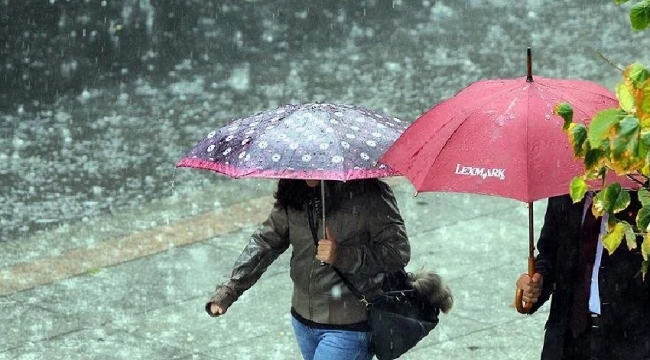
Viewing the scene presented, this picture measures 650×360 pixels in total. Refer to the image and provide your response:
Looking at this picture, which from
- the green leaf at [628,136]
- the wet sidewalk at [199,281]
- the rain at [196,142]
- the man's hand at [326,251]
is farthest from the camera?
the rain at [196,142]

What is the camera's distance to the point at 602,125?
3.07 metres

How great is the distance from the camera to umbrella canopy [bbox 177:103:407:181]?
5.34m

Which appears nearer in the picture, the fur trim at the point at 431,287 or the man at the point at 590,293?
the man at the point at 590,293

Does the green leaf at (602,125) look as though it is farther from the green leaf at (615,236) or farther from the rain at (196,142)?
the rain at (196,142)

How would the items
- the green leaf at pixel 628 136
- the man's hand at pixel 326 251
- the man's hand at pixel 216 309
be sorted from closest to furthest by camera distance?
1. the green leaf at pixel 628 136
2. the man's hand at pixel 326 251
3. the man's hand at pixel 216 309

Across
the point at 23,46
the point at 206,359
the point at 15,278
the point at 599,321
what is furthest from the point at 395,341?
the point at 23,46

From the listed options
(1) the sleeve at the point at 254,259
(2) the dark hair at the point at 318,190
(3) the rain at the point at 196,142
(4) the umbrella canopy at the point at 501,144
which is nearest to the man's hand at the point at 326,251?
(2) the dark hair at the point at 318,190

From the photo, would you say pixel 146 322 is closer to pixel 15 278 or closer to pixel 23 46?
pixel 15 278

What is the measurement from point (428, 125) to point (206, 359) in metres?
2.94

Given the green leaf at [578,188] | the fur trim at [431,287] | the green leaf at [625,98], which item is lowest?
the fur trim at [431,287]

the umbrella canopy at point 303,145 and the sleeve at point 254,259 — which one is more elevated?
the umbrella canopy at point 303,145

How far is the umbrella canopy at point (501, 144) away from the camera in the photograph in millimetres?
4758

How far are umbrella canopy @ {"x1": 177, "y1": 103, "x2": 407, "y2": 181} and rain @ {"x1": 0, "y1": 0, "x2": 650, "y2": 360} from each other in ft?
2.27

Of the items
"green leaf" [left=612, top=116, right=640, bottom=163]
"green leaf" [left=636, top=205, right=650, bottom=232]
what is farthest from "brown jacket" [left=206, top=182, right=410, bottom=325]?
"green leaf" [left=612, top=116, right=640, bottom=163]
